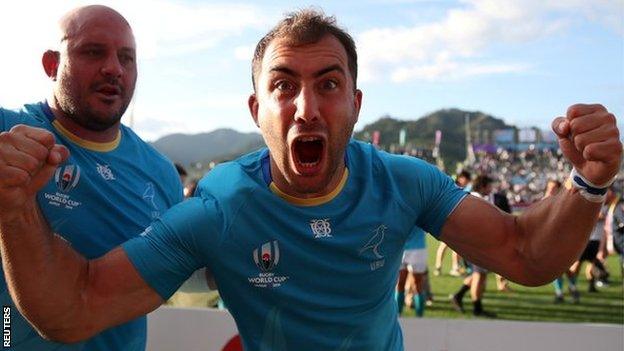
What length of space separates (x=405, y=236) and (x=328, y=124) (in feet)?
1.68

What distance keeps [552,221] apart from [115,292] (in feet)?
4.60

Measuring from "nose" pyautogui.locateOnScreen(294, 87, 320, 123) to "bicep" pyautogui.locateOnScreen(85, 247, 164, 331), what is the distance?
700 mm

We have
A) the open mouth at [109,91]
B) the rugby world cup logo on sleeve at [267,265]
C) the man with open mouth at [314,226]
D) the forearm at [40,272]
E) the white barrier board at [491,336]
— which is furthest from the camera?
the white barrier board at [491,336]

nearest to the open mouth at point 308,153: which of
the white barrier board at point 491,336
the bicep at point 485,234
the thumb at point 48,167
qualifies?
the bicep at point 485,234

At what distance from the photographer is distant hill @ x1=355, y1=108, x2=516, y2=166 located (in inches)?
5212

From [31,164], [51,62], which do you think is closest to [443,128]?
[51,62]

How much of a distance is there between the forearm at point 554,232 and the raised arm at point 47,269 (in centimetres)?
124

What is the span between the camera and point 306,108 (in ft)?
6.72

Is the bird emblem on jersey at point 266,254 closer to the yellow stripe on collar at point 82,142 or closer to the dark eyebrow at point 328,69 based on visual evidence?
the dark eyebrow at point 328,69

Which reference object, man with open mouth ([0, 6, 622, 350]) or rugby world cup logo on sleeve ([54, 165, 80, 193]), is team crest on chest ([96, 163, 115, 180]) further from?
man with open mouth ([0, 6, 622, 350])

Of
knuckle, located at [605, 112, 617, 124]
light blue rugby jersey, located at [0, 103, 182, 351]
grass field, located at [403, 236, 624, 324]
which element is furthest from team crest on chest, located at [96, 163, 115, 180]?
grass field, located at [403, 236, 624, 324]

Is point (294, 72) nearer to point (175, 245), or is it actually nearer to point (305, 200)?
point (305, 200)

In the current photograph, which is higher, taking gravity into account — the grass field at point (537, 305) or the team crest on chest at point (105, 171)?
the team crest on chest at point (105, 171)

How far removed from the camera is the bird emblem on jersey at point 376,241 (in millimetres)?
2215
